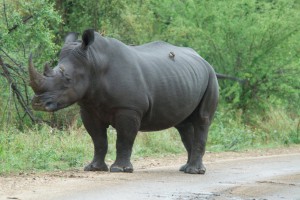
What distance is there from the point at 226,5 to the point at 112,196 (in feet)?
51.1

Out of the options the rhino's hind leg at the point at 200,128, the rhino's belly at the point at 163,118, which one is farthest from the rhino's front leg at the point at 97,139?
the rhino's hind leg at the point at 200,128

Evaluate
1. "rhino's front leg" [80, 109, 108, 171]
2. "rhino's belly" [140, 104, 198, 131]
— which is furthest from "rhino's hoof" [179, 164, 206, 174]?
"rhino's front leg" [80, 109, 108, 171]

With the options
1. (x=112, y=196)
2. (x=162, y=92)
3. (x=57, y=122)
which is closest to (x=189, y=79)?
(x=162, y=92)

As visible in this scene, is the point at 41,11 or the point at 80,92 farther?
the point at 41,11

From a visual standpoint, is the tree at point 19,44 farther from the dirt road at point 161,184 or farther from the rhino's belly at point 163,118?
the rhino's belly at point 163,118

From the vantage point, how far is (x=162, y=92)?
38.0ft

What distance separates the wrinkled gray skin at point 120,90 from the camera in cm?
1058

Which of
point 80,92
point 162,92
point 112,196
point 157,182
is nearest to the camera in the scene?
point 112,196

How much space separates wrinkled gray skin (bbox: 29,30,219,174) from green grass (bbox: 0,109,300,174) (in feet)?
4.45

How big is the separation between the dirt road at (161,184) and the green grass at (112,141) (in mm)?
1288

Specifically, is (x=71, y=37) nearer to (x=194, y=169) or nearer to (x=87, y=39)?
(x=87, y=39)

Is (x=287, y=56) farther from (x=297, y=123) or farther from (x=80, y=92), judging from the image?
(x=80, y=92)

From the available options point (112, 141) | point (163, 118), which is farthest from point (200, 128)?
point (112, 141)

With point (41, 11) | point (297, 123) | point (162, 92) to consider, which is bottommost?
point (297, 123)
